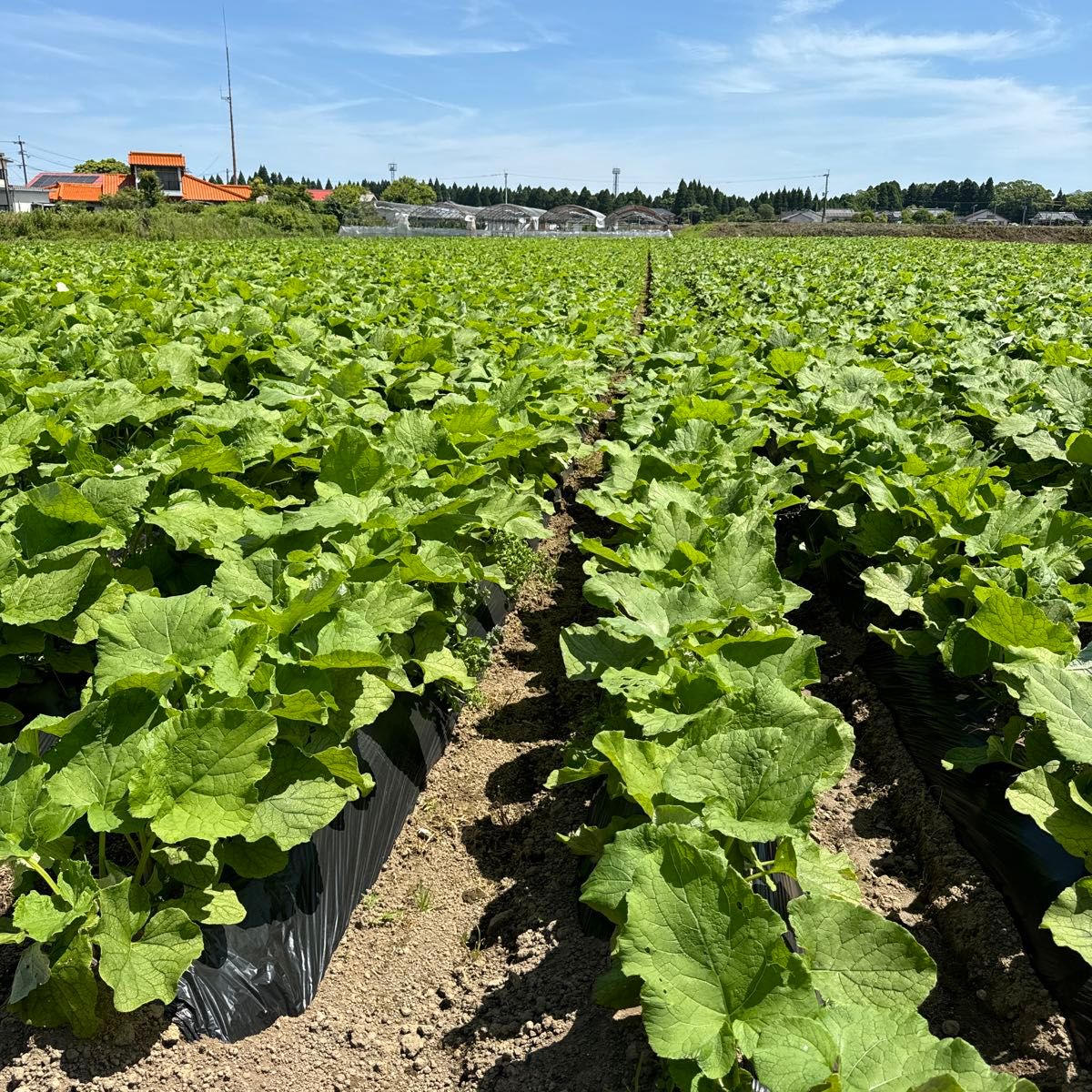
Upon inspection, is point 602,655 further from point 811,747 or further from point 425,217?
point 425,217

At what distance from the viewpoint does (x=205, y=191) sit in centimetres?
7212

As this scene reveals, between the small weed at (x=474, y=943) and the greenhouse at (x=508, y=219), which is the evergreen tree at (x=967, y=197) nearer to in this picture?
the greenhouse at (x=508, y=219)

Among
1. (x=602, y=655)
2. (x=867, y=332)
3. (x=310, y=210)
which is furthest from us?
(x=310, y=210)

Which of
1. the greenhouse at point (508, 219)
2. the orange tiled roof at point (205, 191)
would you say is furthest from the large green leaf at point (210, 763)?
the greenhouse at point (508, 219)

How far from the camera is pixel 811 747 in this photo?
6.38 feet

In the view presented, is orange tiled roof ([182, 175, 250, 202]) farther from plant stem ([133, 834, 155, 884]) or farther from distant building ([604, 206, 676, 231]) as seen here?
plant stem ([133, 834, 155, 884])

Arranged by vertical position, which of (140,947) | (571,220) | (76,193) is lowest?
(140,947)

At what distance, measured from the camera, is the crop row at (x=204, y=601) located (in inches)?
81.8

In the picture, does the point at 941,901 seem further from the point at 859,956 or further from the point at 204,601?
the point at 204,601

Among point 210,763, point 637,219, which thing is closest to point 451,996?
point 210,763

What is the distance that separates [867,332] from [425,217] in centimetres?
7689

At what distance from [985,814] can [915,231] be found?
7097 cm

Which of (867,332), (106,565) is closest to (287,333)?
(106,565)

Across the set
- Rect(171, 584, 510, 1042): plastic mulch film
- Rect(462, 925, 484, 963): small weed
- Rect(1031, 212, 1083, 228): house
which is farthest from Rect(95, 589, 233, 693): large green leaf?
Rect(1031, 212, 1083, 228): house
